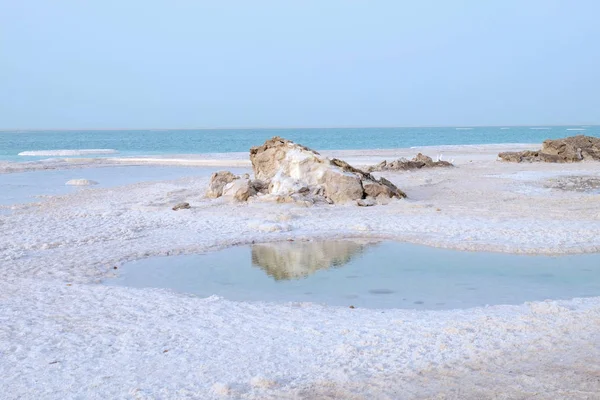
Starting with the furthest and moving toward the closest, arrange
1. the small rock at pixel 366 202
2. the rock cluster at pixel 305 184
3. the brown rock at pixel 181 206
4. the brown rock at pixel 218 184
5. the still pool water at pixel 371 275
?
the brown rock at pixel 218 184 < the rock cluster at pixel 305 184 < the small rock at pixel 366 202 < the brown rock at pixel 181 206 < the still pool water at pixel 371 275

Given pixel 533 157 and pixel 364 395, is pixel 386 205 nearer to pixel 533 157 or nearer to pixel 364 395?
pixel 364 395

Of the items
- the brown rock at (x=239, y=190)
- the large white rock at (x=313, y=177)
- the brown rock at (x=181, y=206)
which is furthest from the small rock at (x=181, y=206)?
the large white rock at (x=313, y=177)

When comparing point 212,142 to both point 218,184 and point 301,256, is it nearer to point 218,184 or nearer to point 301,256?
point 218,184

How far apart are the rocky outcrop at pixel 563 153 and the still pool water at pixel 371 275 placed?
22.1m

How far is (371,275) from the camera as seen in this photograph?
32.0ft

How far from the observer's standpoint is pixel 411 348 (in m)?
6.03

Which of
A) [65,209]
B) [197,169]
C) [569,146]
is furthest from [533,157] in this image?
[65,209]

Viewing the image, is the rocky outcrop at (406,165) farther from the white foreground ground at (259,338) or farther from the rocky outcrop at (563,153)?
the white foreground ground at (259,338)

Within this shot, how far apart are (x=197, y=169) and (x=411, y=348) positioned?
2903cm

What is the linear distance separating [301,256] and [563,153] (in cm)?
2486

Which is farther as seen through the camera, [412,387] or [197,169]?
[197,169]

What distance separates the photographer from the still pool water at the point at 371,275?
846 cm

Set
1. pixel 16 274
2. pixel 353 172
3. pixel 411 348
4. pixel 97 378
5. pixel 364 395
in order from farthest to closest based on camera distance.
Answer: pixel 353 172, pixel 16 274, pixel 411 348, pixel 97 378, pixel 364 395

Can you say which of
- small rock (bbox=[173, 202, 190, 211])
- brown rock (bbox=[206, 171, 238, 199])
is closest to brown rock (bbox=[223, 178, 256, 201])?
brown rock (bbox=[206, 171, 238, 199])
